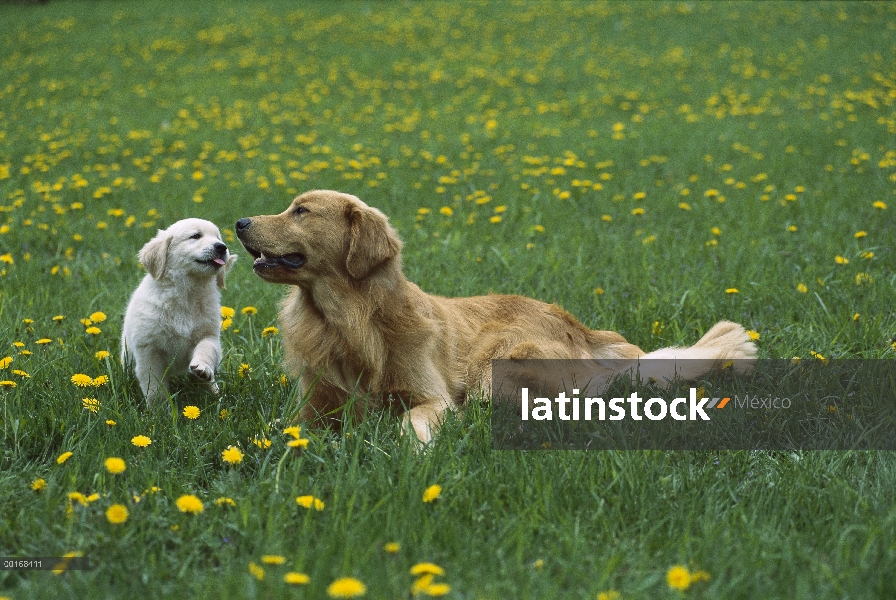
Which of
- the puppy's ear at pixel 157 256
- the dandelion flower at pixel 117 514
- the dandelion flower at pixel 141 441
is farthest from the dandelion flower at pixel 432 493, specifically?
the puppy's ear at pixel 157 256

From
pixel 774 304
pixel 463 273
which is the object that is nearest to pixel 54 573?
pixel 463 273

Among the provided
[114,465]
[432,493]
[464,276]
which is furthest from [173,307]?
[464,276]

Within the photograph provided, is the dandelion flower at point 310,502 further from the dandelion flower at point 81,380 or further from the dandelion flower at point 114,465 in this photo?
the dandelion flower at point 81,380

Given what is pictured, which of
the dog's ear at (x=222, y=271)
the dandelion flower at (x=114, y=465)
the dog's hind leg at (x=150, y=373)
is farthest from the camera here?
the dog's ear at (x=222, y=271)

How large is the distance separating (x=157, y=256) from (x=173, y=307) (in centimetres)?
24

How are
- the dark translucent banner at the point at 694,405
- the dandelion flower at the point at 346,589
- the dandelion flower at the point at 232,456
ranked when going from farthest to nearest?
the dark translucent banner at the point at 694,405, the dandelion flower at the point at 232,456, the dandelion flower at the point at 346,589

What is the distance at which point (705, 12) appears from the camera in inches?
684

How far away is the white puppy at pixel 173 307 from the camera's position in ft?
12.3

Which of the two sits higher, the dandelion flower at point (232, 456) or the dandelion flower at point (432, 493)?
the dandelion flower at point (232, 456)

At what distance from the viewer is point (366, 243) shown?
3.57m

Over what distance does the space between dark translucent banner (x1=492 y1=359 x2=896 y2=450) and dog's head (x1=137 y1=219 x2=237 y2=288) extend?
1395mm

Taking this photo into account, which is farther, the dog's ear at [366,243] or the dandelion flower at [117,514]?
the dog's ear at [366,243]

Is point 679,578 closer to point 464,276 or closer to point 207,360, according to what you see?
point 207,360

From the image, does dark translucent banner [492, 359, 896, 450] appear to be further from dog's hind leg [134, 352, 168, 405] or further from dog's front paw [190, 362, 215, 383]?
dog's hind leg [134, 352, 168, 405]
